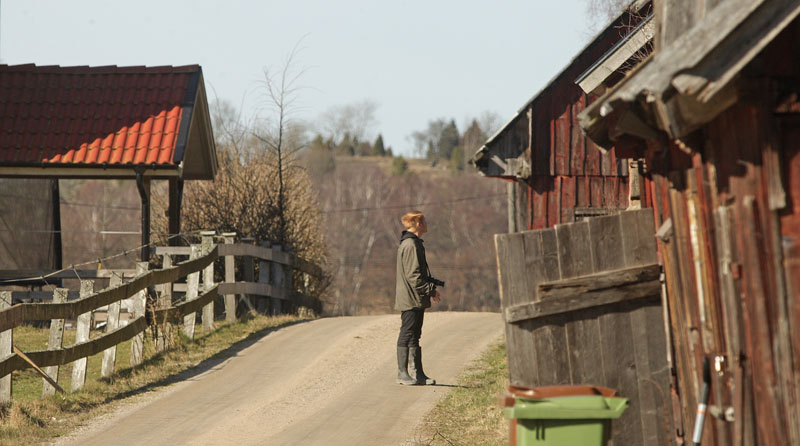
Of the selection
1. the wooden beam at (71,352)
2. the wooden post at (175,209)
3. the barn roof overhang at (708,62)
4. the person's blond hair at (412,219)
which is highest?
the wooden post at (175,209)

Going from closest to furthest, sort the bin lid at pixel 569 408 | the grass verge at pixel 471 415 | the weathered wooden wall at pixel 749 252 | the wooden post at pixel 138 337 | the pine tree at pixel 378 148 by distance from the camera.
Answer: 1. the weathered wooden wall at pixel 749 252
2. the bin lid at pixel 569 408
3. the grass verge at pixel 471 415
4. the wooden post at pixel 138 337
5. the pine tree at pixel 378 148

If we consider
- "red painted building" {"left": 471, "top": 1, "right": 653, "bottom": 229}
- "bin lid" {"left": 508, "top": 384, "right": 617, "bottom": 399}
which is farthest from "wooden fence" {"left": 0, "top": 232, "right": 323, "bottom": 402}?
"bin lid" {"left": 508, "top": 384, "right": 617, "bottom": 399}

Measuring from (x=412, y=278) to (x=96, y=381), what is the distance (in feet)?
12.3

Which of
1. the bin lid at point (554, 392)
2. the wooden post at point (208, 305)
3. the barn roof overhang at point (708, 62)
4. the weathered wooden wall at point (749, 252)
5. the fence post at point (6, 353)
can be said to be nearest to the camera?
the barn roof overhang at point (708, 62)

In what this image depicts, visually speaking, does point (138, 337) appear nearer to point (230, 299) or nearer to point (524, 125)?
point (230, 299)

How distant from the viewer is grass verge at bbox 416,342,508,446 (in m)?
7.73

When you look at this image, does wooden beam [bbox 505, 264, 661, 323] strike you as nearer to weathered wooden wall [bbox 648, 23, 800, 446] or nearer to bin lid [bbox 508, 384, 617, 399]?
weathered wooden wall [bbox 648, 23, 800, 446]

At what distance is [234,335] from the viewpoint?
14219 millimetres

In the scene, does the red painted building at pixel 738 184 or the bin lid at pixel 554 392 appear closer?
the red painted building at pixel 738 184

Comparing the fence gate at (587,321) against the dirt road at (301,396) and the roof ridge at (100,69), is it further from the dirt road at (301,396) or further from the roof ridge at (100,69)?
the roof ridge at (100,69)

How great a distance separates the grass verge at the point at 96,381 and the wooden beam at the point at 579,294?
14.2 ft

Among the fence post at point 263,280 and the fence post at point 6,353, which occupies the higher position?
the fence post at point 263,280

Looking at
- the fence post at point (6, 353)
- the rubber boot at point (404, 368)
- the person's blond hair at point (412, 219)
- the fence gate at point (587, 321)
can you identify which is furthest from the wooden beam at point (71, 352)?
the fence gate at point (587, 321)

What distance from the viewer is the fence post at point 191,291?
13242 mm
